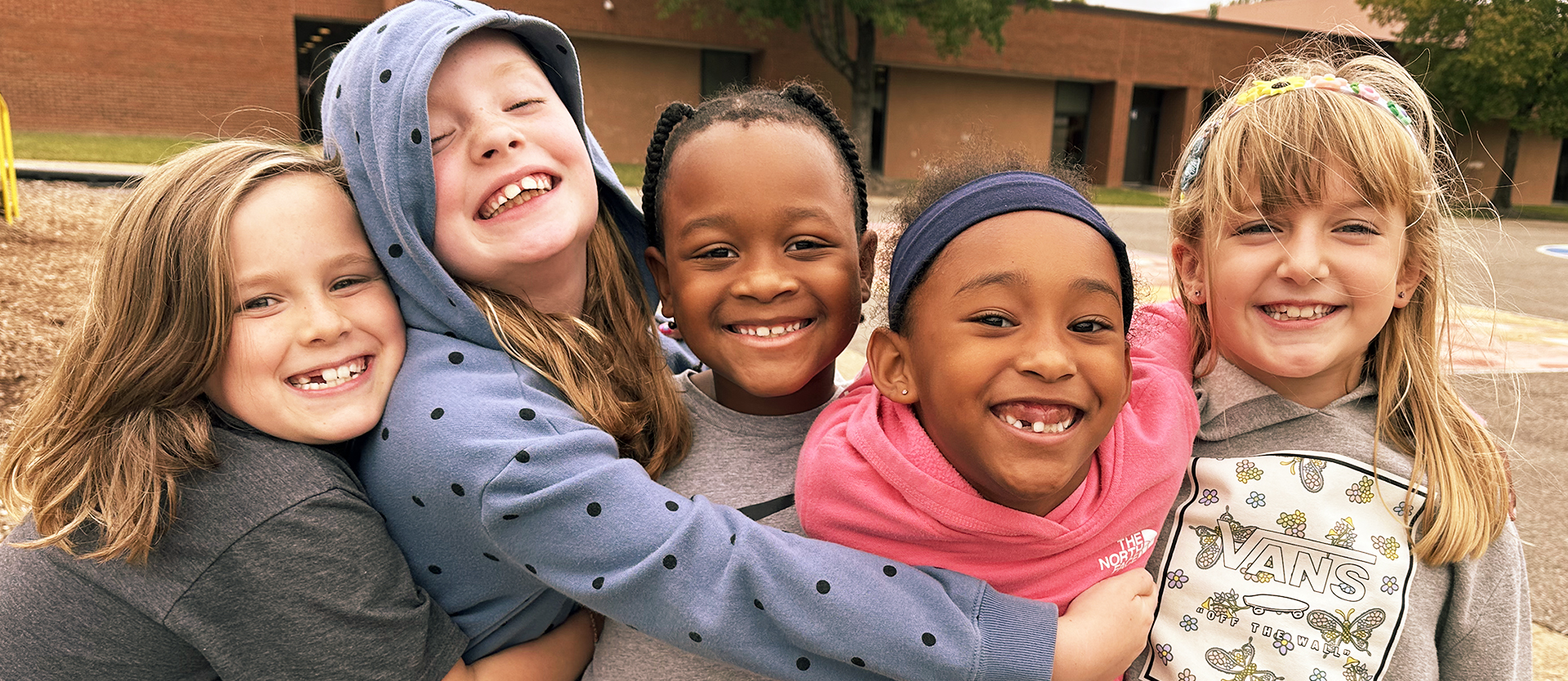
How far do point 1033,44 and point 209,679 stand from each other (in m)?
28.0

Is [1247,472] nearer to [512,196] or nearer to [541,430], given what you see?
[541,430]

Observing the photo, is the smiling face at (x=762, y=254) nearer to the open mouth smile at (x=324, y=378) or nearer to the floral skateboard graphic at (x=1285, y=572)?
the open mouth smile at (x=324, y=378)

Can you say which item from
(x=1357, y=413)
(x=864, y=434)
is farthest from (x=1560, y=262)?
(x=864, y=434)

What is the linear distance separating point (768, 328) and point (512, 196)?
1.66 ft


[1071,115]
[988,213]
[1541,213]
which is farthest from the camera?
[1071,115]

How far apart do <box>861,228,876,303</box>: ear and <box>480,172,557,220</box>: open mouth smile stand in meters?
0.61

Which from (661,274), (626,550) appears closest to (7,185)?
(661,274)

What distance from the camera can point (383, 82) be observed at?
157 cm

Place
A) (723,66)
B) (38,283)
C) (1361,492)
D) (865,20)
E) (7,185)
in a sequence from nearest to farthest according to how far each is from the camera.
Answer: (1361,492), (38,283), (7,185), (865,20), (723,66)

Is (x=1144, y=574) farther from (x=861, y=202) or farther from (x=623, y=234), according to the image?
(x=623, y=234)

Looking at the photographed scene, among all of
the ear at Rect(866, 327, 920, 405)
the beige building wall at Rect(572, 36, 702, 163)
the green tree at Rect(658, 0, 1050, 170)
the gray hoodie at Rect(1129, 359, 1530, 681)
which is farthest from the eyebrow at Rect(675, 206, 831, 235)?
the beige building wall at Rect(572, 36, 702, 163)

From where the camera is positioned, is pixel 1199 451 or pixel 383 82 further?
pixel 1199 451

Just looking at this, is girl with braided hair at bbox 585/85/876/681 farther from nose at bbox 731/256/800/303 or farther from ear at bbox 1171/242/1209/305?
ear at bbox 1171/242/1209/305

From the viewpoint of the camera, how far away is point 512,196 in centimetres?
165
